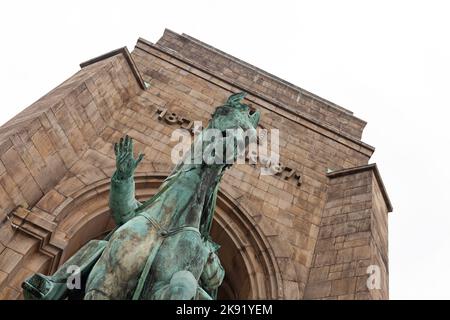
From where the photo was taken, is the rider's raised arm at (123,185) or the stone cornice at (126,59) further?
the stone cornice at (126,59)

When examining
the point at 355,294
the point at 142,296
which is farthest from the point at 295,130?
the point at 142,296

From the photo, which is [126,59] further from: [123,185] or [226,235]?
[123,185]

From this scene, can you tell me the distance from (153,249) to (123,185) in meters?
0.52

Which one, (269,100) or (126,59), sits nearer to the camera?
(126,59)

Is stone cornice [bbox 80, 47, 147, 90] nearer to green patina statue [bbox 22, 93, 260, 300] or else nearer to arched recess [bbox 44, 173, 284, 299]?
arched recess [bbox 44, 173, 284, 299]

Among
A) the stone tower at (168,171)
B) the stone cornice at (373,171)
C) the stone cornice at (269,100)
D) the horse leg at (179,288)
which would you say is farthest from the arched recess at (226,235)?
the horse leg at (179,288)

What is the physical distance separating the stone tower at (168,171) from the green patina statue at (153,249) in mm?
3280

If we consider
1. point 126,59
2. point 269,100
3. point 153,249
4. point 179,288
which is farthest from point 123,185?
point 269,100

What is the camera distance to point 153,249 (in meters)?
2.93

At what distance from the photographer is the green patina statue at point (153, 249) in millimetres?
2754

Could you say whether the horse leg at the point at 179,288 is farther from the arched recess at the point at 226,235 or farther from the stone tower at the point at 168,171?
the arched recess at the point at 226,235

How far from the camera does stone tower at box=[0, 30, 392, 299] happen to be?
6316 millimetres

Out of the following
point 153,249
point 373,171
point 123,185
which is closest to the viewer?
point 153,249

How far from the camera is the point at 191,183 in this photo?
3363 millimetres
